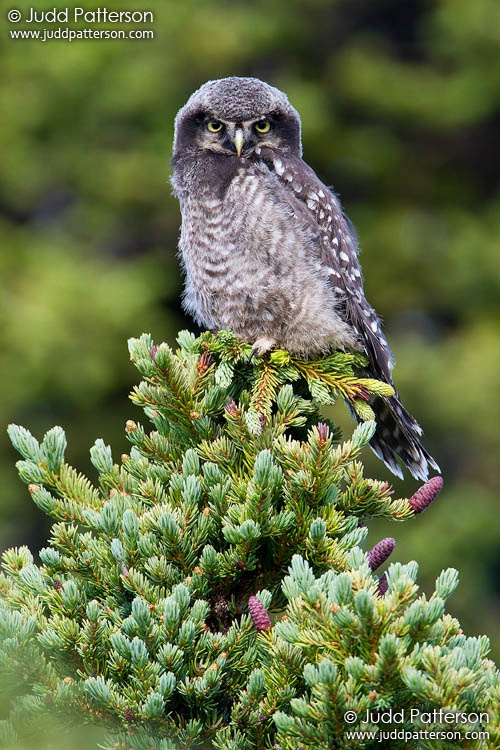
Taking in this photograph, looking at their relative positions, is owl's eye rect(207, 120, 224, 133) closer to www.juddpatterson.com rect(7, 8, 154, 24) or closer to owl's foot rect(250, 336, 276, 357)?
owl's foot rect(250, 336, 276, 357)

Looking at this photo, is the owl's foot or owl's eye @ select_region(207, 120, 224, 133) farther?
owl's eye @ select_region(207, 120, 224, 133)

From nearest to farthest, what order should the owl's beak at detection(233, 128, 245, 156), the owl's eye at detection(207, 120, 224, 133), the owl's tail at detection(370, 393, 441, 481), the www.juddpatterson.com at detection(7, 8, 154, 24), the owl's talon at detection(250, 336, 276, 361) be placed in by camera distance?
1. the owl's talon at detection(250, 336, 276, 361)
2. the owl's tail at detection(370, 393, 441, 481)
3. the owl's beak at detection(233, 128, 245, 156)
4. the owl's eye at detection(207, 120, 224, 133)
5. the www.juddpatterson.com at detection(7, 8, 154, 24)

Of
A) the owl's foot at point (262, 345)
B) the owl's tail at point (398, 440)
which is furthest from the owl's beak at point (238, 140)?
the owl's tail at point (398, 440)

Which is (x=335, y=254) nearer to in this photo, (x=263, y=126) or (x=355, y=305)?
(x=355, y=305)

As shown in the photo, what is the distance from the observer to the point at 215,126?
3.96 metres

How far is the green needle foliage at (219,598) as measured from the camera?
1984 mm

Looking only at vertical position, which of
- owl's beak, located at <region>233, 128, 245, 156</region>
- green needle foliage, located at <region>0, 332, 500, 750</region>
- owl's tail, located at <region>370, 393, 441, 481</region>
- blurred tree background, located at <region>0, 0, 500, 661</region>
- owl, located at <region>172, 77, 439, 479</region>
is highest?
blurred tree background, located at <region>0, 0, 500, 661</region>

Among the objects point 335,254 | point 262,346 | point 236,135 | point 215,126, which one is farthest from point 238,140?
point 262,346

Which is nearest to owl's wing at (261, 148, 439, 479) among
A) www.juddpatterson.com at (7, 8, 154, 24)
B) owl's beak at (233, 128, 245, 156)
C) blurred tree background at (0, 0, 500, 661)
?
owl's beak at (233, 128, 245, 156)

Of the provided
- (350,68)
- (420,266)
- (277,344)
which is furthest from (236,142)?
(350,68)

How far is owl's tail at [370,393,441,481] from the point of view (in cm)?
365

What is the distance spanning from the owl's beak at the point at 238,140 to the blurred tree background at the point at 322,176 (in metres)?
6.98

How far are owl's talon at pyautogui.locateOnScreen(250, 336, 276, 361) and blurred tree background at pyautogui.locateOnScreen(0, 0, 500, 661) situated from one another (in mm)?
7146

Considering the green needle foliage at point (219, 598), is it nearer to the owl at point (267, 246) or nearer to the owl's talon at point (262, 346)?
the owl's talon at point (262, 346)
